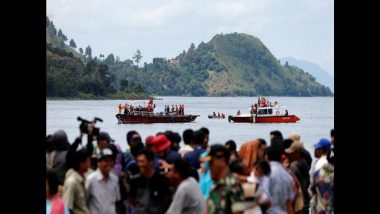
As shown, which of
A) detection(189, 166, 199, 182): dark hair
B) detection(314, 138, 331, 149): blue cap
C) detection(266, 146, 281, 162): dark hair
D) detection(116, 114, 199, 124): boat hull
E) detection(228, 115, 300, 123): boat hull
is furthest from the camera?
detection(228, 115, 300, 123): boat hull

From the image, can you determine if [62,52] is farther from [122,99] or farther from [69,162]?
[69,162]

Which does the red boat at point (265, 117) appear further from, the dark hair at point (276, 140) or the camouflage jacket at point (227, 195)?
the camouflage jacket at point (227, 195)

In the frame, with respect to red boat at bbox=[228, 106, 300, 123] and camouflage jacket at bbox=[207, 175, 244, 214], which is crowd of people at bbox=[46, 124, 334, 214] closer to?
camouflage jacket at bbox=[207, 175, 244, 214]

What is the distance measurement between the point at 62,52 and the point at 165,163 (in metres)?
168

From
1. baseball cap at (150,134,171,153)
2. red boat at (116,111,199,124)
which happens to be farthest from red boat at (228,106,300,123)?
baseball cap at (150,134,171,153)

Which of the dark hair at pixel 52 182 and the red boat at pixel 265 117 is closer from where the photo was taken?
the dark hair at pixel 52 182

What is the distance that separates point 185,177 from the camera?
10.0 m

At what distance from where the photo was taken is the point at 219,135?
7631cm

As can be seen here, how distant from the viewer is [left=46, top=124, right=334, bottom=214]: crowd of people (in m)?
9.79

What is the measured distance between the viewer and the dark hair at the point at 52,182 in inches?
410

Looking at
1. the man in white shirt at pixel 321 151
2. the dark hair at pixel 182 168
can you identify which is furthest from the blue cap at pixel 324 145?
the dark hair at pixel 182 168

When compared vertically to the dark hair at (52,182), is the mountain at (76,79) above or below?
above

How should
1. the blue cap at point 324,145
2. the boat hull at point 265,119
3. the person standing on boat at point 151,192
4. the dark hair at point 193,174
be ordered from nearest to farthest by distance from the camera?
the dark hair at point 193,174 → the person standing on boat at point 151,192 → the blue cap at point 324,145 → the boat hull at point 265,119
